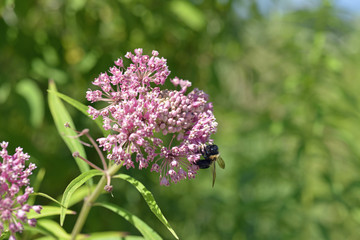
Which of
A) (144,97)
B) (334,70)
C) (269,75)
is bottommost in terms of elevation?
(144,97)

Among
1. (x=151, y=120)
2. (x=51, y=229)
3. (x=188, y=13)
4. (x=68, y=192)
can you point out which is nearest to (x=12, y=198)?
(x=68, y=192)

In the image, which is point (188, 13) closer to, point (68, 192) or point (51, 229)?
point (51, 229)

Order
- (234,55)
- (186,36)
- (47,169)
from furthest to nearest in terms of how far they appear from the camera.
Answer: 1. (234,55)
2. (186,36)
3. (47,169)

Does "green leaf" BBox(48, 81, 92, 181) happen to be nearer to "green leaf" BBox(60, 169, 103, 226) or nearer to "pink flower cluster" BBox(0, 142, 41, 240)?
"green leaf" BBox(60, 169, 103, 226)

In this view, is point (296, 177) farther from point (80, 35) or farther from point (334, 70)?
point (80, 35)

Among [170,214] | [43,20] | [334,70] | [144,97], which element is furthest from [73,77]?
[334,70]
